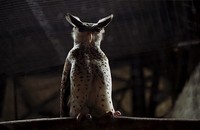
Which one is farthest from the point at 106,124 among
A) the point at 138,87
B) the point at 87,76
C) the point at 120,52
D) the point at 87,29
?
the point at 138,87

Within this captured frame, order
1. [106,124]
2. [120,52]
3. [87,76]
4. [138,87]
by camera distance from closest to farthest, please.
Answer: [106,124] < [87,76] < [120,52] < [138,87]

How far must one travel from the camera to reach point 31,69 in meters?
3.74

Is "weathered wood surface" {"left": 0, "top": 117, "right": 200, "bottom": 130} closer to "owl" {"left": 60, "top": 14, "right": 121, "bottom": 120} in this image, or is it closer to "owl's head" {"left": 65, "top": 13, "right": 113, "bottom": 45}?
"owl" {"left": 60, "top": 14, "right": 121, "bottom": 120}

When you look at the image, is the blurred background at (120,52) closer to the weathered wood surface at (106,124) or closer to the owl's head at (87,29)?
the owl's head at (87,29)

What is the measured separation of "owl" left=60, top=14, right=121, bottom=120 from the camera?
2744 millimetres

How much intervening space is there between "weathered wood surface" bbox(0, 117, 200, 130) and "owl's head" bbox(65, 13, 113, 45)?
2.19ft

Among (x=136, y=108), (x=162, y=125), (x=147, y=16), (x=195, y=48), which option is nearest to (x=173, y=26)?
(x=147, y=16)

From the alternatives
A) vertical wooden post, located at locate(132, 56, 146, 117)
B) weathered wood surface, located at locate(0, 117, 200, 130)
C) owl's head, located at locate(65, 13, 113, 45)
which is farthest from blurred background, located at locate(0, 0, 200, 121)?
weathered wood surface, located at locate(0, 117, 200, 130)

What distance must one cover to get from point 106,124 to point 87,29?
0.71 metres

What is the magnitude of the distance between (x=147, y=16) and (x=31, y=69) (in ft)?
3.51

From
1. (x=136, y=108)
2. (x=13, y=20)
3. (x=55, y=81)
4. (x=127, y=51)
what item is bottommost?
(x=136, y=108)

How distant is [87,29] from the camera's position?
9.36 feet

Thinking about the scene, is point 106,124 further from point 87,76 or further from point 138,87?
point 138,87

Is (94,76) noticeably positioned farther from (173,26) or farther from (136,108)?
(136,108)
